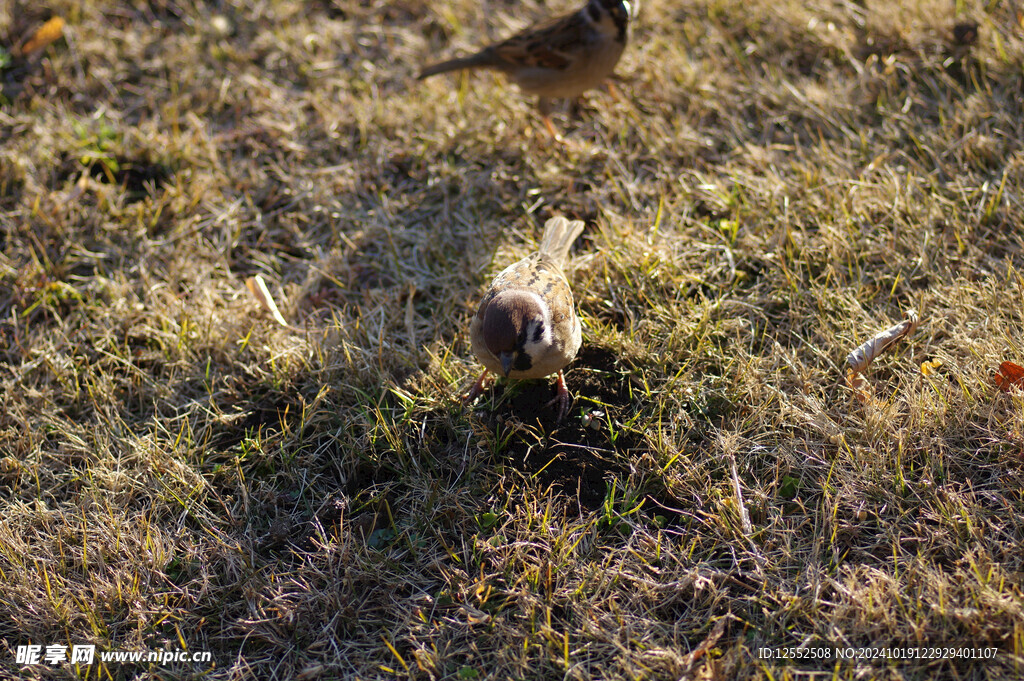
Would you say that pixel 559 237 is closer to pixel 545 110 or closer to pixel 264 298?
pixel 545 110

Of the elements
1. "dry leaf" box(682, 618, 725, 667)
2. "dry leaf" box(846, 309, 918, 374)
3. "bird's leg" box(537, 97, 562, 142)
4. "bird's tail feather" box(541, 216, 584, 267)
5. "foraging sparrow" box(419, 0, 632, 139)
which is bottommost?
"dry leaf" box(682, 618, 725, 667)

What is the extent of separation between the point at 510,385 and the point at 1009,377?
234 cm

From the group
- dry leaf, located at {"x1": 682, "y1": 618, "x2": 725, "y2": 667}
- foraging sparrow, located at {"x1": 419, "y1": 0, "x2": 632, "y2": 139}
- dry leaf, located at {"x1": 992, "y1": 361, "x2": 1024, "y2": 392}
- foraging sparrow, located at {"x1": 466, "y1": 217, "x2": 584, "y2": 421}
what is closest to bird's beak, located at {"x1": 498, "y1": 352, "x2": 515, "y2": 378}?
foraging sparrow, located at {"x1": 466, "y1": 217, "x2": 584, "y2": 421}

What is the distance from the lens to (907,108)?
490 cm

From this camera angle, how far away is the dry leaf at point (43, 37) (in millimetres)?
6074

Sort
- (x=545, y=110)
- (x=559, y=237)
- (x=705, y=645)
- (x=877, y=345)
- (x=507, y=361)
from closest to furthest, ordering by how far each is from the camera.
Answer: (x=705, y=645)
(x=507, y=361)
(x=877, y=345)
(x=559, y=237)
(x=545, y=110)

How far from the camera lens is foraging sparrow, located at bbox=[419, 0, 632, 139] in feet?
16.5

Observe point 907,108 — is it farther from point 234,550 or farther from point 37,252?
point 37,252

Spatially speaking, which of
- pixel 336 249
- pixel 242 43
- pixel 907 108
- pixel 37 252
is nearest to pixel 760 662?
pixel 336 249

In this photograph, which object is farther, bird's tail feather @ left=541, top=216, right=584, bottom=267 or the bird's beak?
bird's tail feather @ left=541, top=216, right=584, bottom=267

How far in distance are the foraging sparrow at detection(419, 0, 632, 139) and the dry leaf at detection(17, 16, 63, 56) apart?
3.90 meters

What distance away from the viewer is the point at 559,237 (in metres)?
4.24

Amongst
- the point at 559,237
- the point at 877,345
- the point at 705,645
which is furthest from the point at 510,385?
the point at 877,345

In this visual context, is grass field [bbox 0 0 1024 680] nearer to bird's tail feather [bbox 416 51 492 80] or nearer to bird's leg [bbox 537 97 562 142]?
bird's leg [bbox 537 97 562 142]
